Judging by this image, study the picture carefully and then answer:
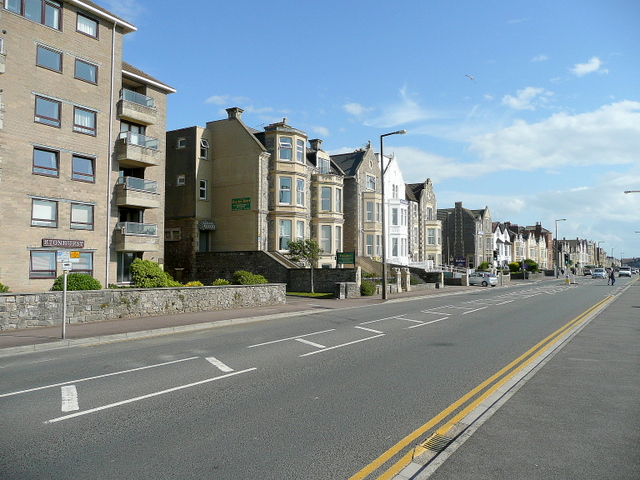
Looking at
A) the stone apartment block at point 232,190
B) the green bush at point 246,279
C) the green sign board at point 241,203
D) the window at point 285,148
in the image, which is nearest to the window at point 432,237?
the stone apartment block at point 232,190

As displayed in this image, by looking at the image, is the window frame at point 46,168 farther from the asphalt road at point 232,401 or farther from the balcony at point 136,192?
the asphalt road at point 232,401

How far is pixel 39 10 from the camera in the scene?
922 inches

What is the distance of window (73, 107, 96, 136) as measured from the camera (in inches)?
985

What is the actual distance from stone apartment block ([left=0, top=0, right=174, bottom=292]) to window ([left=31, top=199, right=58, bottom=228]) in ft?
0.16

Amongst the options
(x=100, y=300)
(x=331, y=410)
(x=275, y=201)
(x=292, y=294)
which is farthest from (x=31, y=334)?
(x=275, y=201)

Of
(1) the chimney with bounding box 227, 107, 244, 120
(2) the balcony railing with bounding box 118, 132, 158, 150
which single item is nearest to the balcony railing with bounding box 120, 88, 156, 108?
(2) the balcony railing with bounding box 118, 132, 158, 150

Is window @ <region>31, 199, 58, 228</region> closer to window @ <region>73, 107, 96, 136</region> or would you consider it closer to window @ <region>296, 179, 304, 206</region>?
window @ <region>73, 107, 96, 136</region>

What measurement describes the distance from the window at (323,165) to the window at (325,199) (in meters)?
2.13

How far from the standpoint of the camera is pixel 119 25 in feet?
88.1

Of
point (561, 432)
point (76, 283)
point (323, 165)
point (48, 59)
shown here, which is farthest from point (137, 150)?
point (561, 432)

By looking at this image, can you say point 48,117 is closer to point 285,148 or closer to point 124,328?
point 124,328

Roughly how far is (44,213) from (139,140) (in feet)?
22.2

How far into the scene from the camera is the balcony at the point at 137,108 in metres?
26.9

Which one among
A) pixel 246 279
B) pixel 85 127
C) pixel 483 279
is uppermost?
pixel 85 127
